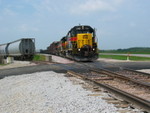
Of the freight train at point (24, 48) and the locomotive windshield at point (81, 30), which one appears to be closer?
the locomotive windshield at point (81, 30)

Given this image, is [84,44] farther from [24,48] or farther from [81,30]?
[24,48]

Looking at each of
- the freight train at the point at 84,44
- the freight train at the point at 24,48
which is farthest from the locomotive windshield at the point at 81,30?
the freight train at the point at 24,48

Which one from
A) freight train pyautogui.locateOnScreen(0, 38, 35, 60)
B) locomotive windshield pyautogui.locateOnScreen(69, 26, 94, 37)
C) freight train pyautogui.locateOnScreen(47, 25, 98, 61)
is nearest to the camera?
freight train pyautogui.locateOnScreen(47, 25, 98, 61)

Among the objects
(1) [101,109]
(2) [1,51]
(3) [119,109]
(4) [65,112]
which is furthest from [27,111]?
(2) [1,51]

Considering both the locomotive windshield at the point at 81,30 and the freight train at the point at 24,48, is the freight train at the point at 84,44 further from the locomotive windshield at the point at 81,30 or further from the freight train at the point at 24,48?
the freight train at the point at 24,48

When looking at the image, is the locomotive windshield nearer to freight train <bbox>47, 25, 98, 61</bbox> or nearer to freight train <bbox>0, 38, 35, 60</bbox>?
freight train <bbox>47, 25, 98, 61</bbox>

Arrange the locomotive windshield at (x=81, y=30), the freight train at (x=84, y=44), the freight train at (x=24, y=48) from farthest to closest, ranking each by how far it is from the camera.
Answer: the freight train at (x=24, y=48) < the locomotive windshield at (x=81, y=30) < the freight train at (x=84, y=44)

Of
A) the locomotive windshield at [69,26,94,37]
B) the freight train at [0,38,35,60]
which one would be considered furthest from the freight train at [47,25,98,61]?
the freight train at [0,38,35,60]

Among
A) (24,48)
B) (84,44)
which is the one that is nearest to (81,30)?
(84,44)

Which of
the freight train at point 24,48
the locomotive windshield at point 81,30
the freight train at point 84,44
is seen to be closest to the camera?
the freight train at point 84,44

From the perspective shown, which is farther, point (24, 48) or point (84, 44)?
point (24, 48)

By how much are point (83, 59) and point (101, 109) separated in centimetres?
1775

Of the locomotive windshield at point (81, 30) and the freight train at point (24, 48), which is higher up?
the locomotive windshield at point (81, 30)

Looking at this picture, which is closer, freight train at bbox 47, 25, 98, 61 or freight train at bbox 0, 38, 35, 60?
freight train at bbox 47, 25, 98, 61
